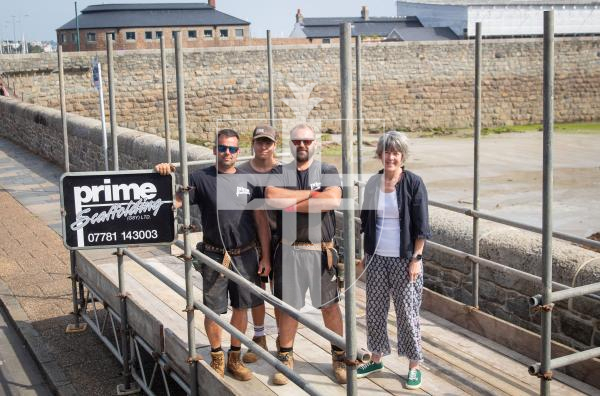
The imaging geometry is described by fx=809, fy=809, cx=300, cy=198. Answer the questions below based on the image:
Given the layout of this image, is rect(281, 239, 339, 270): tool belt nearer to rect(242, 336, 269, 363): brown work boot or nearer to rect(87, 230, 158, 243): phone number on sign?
rect(242, 336, 269, 363): brown work boot

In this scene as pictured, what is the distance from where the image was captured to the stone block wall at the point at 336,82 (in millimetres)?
26422

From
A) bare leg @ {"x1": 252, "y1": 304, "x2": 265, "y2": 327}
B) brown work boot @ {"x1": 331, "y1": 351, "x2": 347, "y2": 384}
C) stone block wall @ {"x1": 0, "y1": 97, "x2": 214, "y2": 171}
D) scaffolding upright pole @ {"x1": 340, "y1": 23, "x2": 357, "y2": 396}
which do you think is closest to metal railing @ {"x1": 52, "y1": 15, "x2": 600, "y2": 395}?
scaffolding upright pole @ {"x1": 340, "y1": 23, "x2": 357, "y2": 396}

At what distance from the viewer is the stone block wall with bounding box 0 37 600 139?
26422 millimetres

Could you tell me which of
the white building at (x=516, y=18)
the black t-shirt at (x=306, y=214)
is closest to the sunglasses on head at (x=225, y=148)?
the black t-shirt at (x=306, y=214)

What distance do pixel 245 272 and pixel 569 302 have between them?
1909mm

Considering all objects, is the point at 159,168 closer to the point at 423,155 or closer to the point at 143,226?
the point at 143,226

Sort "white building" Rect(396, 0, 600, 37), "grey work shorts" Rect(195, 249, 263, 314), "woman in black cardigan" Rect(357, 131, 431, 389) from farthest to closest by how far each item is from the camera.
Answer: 1. "white building" Rect(396, 0, 600, 37)
2. "grey work shorts" Rect(195, 249, 263, 314)
3. "woman in black cardigan" Rect(357, 131, 431, 389)

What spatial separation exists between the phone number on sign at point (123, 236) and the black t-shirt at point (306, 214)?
109 cm

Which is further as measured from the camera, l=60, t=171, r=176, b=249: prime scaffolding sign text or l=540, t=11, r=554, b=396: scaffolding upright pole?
l=60, t=171, r=176, b=249: prime scaffolding sign text

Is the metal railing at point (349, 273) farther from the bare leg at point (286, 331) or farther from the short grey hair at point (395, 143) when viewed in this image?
the short grey hair at point (395, 143)

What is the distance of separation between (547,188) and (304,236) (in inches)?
55.9

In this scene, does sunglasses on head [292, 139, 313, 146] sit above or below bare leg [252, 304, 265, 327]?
above

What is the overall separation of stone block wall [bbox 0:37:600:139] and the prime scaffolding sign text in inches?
763

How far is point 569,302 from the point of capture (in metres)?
4.75
